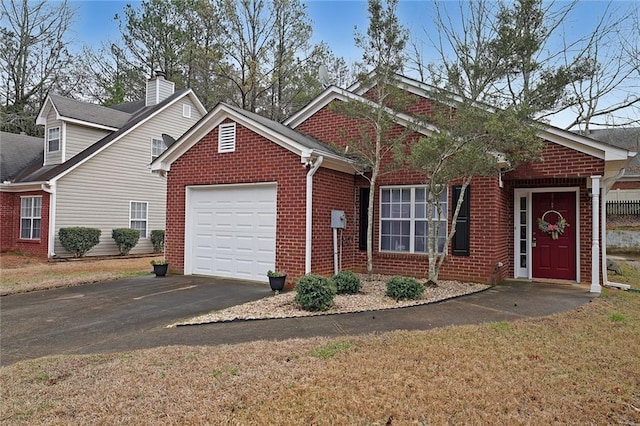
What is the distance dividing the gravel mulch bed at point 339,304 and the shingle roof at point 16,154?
50.8ft

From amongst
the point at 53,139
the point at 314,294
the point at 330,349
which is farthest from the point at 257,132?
the point at 53,139

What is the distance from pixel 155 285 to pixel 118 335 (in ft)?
12.9

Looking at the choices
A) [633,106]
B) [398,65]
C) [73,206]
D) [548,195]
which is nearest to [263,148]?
[398,65]

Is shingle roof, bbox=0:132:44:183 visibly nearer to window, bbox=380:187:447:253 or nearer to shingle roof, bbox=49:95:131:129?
shingle roof, bbox=49:95:131:129

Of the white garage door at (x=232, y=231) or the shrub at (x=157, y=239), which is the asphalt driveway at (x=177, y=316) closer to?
the white garage door at (x=232, y=231)

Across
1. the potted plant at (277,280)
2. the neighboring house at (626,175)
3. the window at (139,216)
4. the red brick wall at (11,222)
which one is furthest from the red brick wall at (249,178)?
the neighboring house at (626,175)

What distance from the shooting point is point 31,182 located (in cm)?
1545

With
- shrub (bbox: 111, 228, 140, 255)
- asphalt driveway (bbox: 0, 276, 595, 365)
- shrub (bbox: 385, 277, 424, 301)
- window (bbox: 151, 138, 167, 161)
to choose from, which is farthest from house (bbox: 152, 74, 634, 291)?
window (bbox: 151, 138, 167, 161)

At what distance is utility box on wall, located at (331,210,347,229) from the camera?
934 cm

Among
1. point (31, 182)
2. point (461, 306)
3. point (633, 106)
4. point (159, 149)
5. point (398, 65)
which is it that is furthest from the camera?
point (159, 149)

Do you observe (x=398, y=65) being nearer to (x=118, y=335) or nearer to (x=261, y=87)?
(x=118, y=335)

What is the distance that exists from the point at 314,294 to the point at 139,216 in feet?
46.3

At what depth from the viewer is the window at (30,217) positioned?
52.9 feet

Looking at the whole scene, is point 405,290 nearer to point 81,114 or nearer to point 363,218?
point 363,218
